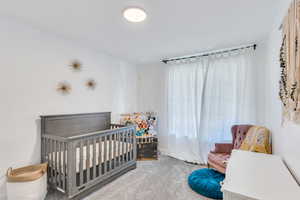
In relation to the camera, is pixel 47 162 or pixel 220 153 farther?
pixel 220 153

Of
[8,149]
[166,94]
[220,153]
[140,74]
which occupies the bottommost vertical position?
[220,153]

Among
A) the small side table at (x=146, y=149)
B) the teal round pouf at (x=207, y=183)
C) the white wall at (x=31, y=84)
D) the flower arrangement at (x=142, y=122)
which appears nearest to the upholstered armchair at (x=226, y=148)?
the teal round pouf at (x=207, y=183)

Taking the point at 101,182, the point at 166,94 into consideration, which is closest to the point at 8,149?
the point at 101,182

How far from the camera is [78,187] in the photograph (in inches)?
78.3

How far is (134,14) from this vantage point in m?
1.83

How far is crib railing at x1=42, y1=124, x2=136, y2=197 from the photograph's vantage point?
1.92 m

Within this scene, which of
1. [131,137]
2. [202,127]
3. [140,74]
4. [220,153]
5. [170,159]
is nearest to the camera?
[220,153]

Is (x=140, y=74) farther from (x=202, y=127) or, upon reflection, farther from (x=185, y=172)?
(x=185, y=172)

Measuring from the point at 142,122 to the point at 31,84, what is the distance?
7.49 feet

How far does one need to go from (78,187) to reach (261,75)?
3.52 meters

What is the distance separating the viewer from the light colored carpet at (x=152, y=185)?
2064mm

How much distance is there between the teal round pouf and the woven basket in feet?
6.89

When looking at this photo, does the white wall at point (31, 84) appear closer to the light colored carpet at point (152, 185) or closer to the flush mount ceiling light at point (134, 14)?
the light colored carpet at point (152, 185)

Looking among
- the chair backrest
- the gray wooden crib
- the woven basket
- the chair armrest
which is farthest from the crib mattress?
the chair backrest
